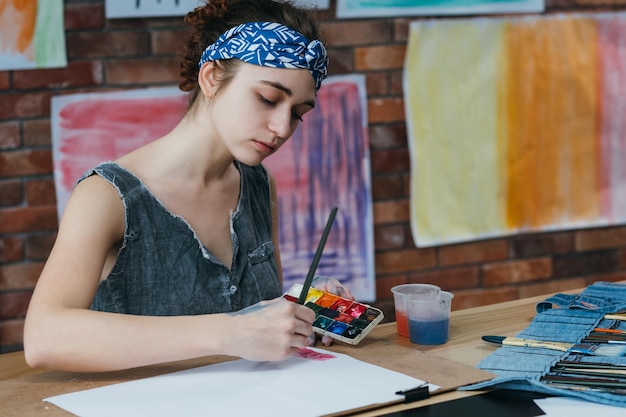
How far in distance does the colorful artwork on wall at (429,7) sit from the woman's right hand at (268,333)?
1579 mm

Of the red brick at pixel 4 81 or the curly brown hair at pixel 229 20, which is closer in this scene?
the curly brown hair at pixel 229 20

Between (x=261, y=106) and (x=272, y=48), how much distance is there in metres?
0.10

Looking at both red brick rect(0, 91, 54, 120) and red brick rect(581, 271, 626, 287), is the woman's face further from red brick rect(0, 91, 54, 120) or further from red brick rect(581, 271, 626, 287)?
red brick rect(581, 271, 626, 287)

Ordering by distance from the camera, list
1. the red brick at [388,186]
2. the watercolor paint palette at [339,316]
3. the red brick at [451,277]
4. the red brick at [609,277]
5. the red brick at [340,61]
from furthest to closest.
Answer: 1. the red brick at [609,277]
2. the red brick at [451,277]
3. the red brick at [388,186]
4. the red brick at [340,61]
5. the watercolor paint palette at [339,316]

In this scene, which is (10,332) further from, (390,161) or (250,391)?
(250,391)

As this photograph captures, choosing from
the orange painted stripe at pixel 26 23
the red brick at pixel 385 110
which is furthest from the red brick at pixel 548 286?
the orange painted stripe at pixel 26 23

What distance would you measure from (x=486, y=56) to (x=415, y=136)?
35 cm

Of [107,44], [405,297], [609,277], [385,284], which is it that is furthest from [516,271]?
[405,297]

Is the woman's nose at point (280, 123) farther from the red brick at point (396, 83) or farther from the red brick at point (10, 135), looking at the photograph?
the red brick at point (396, 83)

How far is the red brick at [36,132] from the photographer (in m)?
2.46

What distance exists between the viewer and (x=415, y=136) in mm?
2881

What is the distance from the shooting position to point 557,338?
1.49 m

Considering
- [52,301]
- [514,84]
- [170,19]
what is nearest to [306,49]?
[52,301]

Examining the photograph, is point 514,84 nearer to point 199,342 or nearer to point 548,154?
point 548,154
